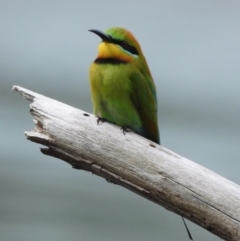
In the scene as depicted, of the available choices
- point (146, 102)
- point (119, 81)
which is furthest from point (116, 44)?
point (146, 102)

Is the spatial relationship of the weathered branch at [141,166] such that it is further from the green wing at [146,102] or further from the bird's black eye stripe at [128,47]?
the bird's black eye stripe at [128,47]

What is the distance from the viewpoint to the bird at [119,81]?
330 cm

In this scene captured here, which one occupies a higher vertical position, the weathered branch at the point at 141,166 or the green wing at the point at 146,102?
the green wing at the point at 146,102

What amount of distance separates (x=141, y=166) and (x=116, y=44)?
0.71m

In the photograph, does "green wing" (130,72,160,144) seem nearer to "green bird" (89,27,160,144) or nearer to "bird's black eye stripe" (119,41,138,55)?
"green bird" (89,27,160,144)

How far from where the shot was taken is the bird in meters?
3.30

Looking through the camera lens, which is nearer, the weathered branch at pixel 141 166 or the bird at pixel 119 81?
the weathered branch at pixel 141 166

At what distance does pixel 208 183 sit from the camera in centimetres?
284

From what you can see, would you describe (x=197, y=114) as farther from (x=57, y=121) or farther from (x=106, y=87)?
(x=57, y=121)

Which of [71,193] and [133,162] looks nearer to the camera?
[133,162]

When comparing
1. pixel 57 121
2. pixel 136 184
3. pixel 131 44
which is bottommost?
pixel 136 184

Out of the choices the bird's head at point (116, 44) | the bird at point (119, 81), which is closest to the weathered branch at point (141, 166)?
the bird at point (119, 81)

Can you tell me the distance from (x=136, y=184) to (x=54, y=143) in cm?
38

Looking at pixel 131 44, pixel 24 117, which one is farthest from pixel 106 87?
pixel 24 117
